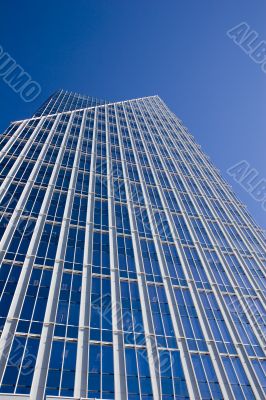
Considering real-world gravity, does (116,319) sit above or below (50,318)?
above

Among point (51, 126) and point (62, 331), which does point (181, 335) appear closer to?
point (62, 331)

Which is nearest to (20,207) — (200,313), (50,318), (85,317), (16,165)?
(16,165)

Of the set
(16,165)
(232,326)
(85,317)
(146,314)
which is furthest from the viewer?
(16,165)

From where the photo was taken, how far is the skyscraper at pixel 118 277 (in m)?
28.0

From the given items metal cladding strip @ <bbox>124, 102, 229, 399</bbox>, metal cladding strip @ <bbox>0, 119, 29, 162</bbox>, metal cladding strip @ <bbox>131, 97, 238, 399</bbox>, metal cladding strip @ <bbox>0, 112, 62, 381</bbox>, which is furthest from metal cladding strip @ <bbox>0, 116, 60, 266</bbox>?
metal cladding strip @ <bbox>131, 97, 238, 399</bbox>

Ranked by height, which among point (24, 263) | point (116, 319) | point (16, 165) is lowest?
point (116, 319)

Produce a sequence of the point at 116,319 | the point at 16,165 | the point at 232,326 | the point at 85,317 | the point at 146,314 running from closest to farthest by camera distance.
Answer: the point at 85,317, the point at 116,319, the point at 146,314, the point at 232,326, the point at 16,165

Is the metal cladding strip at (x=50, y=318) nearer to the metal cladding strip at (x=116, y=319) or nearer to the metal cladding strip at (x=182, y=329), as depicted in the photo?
the metal cladding strip at (x=116, y=319)

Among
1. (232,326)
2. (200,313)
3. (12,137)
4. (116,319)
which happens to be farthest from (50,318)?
(12,137)

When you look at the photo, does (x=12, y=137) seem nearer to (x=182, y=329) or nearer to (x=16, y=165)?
(x=16, y=165)

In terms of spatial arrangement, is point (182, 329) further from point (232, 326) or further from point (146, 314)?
point (232, 326)

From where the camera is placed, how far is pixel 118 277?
37656 millimetres

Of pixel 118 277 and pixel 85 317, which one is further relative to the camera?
pixel 118 277

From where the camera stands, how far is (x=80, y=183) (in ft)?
170
